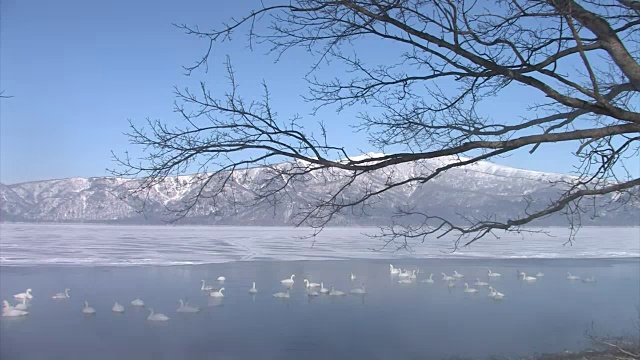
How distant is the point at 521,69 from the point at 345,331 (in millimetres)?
8441

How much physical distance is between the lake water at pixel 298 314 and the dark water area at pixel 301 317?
3 cm

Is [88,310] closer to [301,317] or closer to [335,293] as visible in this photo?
[301,317]

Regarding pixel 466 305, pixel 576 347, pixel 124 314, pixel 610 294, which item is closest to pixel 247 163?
pixel 576 347

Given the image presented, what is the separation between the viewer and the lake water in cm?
1025

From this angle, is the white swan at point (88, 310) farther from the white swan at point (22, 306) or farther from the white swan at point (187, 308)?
the white swan at point (187, 308)

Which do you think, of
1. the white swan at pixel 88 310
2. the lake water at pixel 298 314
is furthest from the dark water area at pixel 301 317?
the white swan at pixel 88 310

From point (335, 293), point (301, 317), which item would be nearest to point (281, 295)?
point (335, 293)

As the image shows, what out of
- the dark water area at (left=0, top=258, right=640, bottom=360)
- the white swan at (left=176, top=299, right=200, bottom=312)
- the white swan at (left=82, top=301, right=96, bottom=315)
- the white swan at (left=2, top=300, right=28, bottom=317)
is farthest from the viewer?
the white swan at (left=176, top=299, right=200, bottom=312)

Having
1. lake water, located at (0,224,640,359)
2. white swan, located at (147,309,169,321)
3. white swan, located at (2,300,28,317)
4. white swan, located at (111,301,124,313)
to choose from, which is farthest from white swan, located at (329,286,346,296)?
white swan, located at (2,300,28,317)

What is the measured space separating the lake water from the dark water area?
0.03 metres

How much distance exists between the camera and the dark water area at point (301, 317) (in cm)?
1019

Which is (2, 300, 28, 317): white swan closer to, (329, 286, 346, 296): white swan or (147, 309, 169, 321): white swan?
(147, 309, 169, 321): white swan

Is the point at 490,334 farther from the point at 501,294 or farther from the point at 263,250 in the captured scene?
the point at 263,250

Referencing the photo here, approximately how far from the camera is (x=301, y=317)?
1337cm
